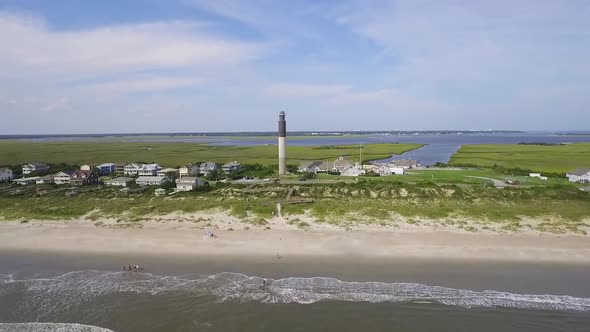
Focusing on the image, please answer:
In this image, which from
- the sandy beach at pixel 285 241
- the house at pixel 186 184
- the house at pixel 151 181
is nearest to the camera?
the sandy beach at pixel 285 241

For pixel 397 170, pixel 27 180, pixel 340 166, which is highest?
pixel 340 166

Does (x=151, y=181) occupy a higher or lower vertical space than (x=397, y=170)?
lower

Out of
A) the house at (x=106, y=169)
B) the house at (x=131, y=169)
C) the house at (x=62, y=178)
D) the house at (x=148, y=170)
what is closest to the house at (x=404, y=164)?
the house at (x=148, y=170)

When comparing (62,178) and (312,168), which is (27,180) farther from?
(312,168)

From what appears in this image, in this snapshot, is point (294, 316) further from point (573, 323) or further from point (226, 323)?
point (573, 323)

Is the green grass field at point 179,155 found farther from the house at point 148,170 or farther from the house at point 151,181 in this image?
the house at point 151,181

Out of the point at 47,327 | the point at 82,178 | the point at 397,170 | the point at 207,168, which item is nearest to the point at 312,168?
the point at 397,170
